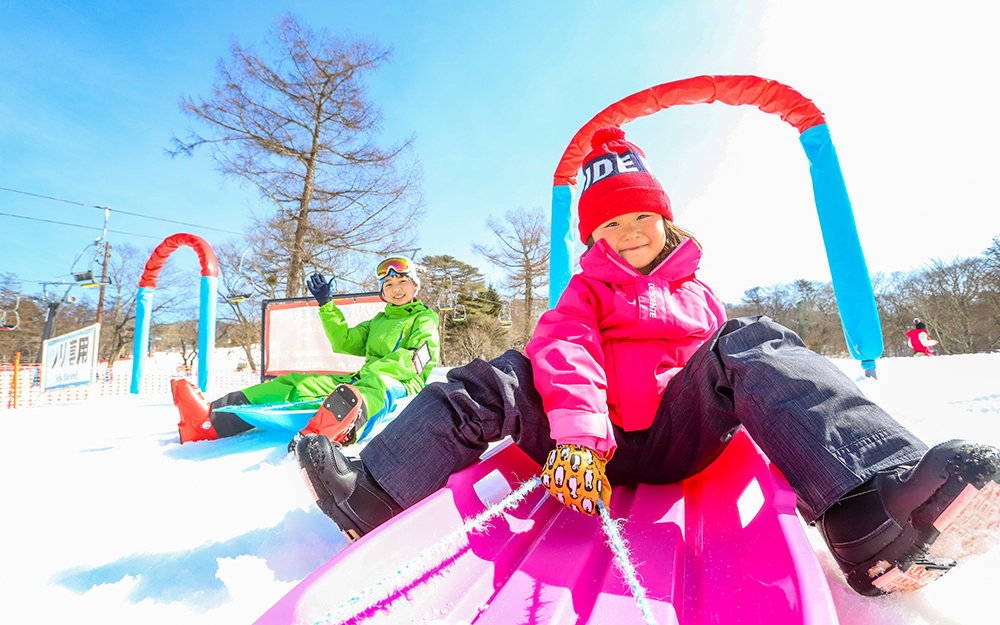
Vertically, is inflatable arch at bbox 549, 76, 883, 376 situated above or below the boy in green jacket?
above

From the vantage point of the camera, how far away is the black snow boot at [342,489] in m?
0.88

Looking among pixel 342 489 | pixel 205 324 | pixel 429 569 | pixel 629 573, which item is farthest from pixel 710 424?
pixel 205 324

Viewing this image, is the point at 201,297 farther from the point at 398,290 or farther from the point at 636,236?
the point at 636,236

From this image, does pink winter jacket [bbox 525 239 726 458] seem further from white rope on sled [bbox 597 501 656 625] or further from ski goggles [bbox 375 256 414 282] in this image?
ski goggles [bbox 375 256 414 282]

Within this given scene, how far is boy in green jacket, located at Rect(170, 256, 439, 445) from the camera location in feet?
6.82

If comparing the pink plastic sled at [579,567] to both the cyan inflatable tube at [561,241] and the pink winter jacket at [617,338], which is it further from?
the cyan inflatable tube at [561,241]

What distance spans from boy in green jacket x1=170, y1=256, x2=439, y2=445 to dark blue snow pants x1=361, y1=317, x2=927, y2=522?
3.88 ft

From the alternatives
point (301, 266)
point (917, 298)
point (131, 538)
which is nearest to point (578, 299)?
point (131, 538)

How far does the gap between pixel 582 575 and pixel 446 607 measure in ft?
0.76

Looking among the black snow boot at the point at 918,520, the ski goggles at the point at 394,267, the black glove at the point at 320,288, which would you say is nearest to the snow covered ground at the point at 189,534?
the black snow boot at the point at 918,520

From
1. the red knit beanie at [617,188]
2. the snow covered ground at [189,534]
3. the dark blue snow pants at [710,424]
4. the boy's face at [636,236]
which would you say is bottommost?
the snow covered ground at [189,534]

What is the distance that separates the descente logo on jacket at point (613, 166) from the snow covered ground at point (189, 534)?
44.0 inches

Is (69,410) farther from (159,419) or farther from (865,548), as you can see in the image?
(865,548)

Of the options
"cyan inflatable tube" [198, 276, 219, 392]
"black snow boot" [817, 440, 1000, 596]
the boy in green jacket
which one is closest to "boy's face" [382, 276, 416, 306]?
the boy in green jacket
